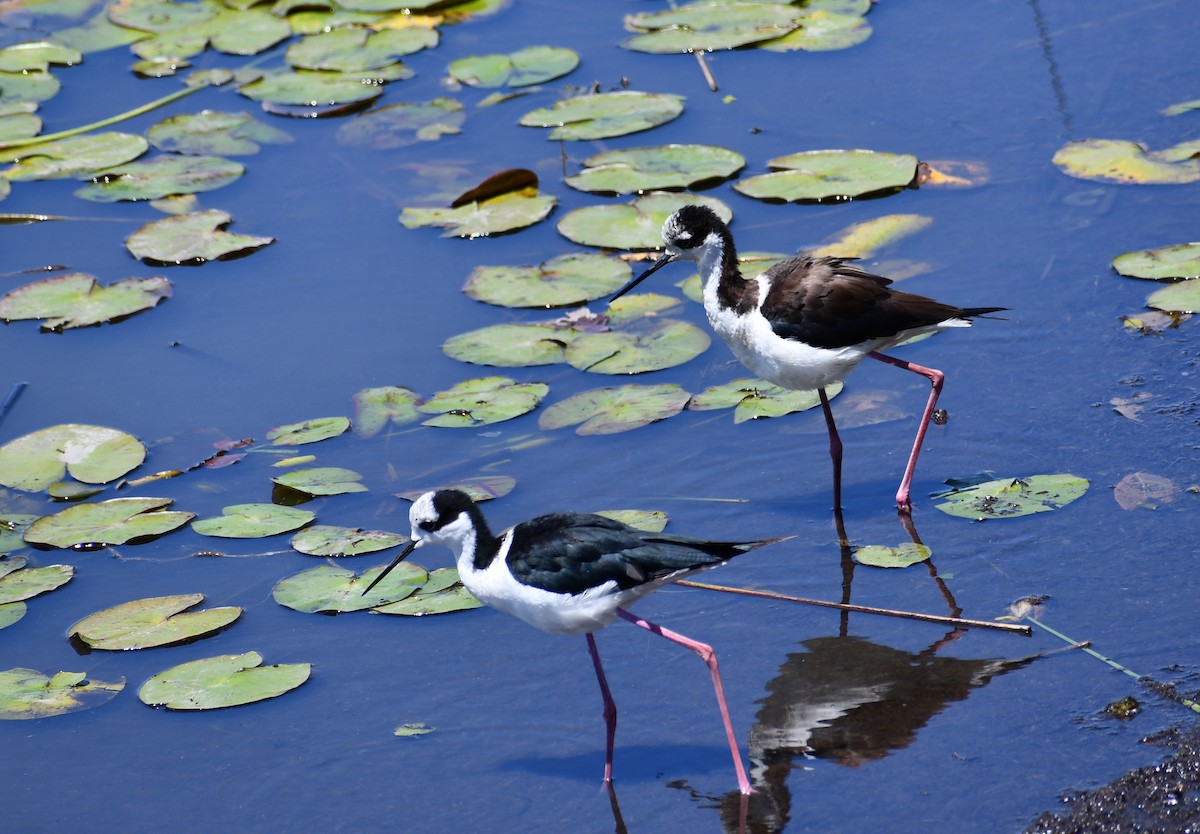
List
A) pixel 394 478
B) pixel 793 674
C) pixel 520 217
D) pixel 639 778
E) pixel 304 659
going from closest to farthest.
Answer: pixel 639 778 < pixel 793 674 < pixel 304 659 < pixel 394 478 < pixel 520 217

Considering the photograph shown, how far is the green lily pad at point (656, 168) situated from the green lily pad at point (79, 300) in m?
2.32

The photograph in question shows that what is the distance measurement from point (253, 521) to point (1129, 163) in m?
4.68

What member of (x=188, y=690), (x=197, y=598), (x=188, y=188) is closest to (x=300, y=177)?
(x=188, y=188)

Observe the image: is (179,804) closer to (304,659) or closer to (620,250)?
(304,659)

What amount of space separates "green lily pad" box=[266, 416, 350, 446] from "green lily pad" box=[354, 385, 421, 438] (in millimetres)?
80

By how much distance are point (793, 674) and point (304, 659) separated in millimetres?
1662

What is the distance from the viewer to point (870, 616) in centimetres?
487

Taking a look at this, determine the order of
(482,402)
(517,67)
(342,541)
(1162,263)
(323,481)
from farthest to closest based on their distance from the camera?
(517,67) < (1162,263) < (482,402) < (323,481) < (342,541)

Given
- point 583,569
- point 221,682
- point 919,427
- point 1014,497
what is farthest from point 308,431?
point 1014,497

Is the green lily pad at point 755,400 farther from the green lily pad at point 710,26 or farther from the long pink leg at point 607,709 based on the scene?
the green lily pad at point 710,26

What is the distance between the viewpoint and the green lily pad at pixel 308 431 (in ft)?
20.2

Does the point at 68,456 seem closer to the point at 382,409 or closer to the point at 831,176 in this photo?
the point at 382,409

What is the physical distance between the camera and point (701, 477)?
574 cm

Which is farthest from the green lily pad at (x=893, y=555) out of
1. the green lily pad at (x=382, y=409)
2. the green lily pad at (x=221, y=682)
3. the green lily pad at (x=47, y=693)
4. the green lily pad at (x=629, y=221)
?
the green lily pad at (x=47, y=693)
